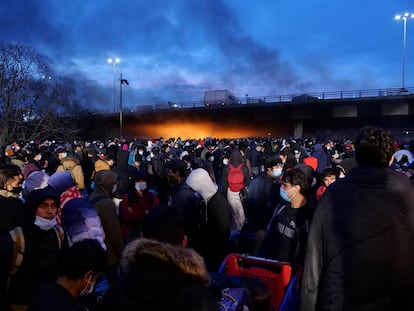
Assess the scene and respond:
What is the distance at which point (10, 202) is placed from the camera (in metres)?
4.18

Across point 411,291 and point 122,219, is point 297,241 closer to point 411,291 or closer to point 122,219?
point 411,291

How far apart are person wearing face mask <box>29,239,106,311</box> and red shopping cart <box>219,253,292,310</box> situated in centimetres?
133

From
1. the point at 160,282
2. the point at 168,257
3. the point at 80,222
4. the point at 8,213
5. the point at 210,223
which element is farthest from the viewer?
the point at 210,223

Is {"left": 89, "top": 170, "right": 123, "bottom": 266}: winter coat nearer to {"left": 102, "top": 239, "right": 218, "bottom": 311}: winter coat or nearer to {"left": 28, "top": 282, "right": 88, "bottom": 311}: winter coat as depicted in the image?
{"left": 28, "top": 282, "right": 88, "bottom": 311}: winter coat

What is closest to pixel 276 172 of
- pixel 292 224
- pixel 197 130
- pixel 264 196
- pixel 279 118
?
pixel 264 196

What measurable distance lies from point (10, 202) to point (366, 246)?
12.0 ft

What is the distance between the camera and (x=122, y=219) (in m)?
5.58

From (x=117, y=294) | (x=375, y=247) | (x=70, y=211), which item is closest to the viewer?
(x=117, y=294)

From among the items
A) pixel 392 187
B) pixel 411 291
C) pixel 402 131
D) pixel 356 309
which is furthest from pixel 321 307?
pixel 402 131

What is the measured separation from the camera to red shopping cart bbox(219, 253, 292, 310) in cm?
336

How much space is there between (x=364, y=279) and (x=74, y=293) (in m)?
1.91

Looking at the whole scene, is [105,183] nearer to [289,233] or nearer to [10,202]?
[10,202]

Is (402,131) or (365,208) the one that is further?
(402,131)

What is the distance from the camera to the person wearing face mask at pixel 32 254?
3.12 metres
